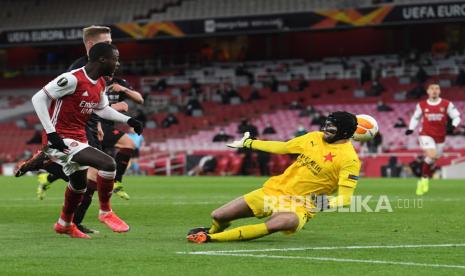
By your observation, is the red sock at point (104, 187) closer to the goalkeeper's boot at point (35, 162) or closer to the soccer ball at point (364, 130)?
the goalkeeper's boot at point (35, 162)

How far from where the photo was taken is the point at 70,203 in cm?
1029

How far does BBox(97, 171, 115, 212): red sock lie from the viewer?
10914mm

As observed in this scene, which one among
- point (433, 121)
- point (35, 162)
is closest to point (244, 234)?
point (35, 162)

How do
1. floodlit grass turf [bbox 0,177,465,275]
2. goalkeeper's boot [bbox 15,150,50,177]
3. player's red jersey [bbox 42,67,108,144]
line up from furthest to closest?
goalkeeper's boot [bbox 15,150,50,177] < player's red jersey [bbox 42,67,108,144] < floodlit grass turf [bbox 0,177,465,275]

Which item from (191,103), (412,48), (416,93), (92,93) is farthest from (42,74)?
(92,93)

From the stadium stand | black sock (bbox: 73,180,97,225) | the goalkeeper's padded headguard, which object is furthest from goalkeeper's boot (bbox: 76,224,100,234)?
the stadium stand

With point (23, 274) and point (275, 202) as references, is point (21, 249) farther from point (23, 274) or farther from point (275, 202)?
point (275, 202)

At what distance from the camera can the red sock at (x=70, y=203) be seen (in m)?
10.2

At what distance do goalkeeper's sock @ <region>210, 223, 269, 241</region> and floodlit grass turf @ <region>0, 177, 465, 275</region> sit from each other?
67mm

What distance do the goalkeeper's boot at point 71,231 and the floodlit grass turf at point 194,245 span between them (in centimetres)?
9

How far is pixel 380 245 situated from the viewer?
367 inches

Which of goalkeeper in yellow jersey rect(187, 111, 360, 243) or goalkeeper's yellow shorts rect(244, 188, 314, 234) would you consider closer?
goalkeeper in yellow jersey rect(187, 111, 360, 243)

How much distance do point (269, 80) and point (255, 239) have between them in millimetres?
35932

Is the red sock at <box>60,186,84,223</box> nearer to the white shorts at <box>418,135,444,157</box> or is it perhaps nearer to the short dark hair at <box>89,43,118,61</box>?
the short dark hair at <box>89,43,118,61</box>
